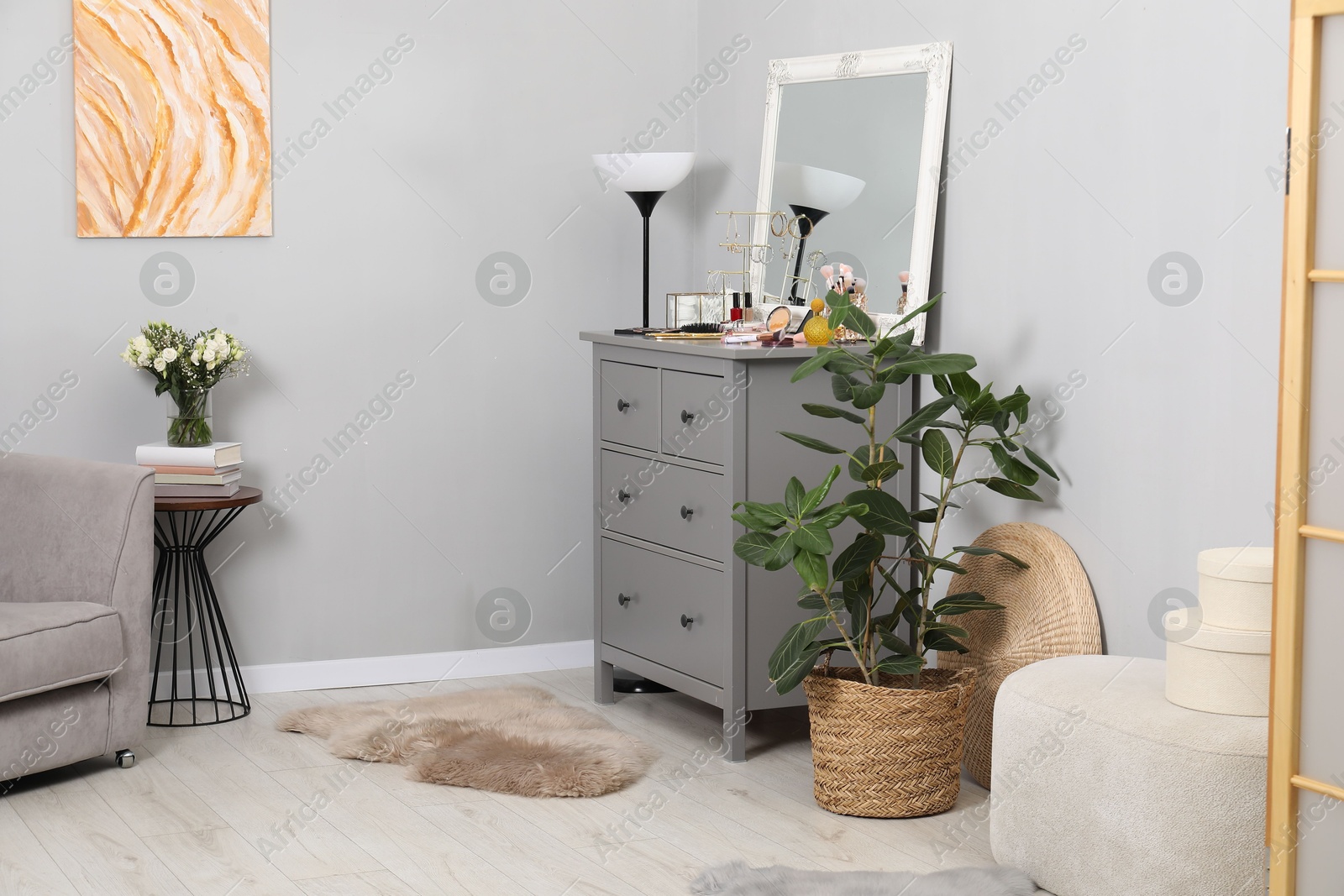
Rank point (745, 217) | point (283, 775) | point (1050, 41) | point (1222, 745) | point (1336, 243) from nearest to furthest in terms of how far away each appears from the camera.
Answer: point (1336, 243), point (1222, 745), point (1050, 41), point (283, 775), point (745, 217)

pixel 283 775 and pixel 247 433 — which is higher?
pixel 247 433

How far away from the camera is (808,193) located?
12.6ft

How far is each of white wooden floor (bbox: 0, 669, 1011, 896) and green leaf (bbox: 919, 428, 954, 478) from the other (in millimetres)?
742

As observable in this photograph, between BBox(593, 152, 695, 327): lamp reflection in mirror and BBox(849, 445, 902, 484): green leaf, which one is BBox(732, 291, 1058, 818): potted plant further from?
BBox(593, 152, 695, 327): lamp reflection in mirror

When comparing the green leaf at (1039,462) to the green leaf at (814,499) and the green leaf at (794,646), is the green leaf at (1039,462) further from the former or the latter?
the green leaf at (794,646)

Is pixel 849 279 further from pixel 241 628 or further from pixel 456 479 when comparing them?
pixel 241 628

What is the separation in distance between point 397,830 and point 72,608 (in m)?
0.96

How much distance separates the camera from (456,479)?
169 inches

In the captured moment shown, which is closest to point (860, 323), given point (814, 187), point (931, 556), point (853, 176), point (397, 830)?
point (931, 556)

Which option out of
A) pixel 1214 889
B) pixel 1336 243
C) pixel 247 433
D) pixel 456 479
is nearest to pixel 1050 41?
pixel 1336 243

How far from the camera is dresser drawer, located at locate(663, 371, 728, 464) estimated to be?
340cm

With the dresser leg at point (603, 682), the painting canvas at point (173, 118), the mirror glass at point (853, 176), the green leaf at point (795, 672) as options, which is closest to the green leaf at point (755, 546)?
the green leaf at point (795, 672)

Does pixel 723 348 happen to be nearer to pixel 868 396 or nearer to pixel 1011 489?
pixel 868 396

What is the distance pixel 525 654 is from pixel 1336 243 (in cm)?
292
